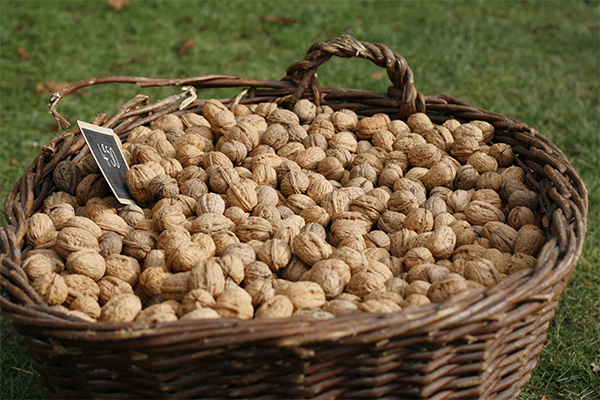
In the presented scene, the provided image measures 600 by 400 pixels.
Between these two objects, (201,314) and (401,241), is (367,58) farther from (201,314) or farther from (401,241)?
(201,314)

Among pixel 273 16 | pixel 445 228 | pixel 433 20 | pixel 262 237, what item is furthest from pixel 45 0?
pixel 445 228

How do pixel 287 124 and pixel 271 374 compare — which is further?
pixel 287 124

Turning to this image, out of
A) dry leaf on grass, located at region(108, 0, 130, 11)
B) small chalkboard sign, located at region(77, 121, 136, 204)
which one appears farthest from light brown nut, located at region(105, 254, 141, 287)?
dry leaf on grass, located at region(108, 0, 130, 11)

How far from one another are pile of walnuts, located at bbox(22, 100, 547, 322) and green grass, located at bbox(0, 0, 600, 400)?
68.9 inches

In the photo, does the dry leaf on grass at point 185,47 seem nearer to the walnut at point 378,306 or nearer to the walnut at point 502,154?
the walnut at point 502,154

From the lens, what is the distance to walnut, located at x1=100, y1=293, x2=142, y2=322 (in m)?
1.78

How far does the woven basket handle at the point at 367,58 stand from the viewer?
284 centimetres

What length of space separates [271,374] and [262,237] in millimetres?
822

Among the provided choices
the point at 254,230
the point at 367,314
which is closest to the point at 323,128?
the point at 254,230

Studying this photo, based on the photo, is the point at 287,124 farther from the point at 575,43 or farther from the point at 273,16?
the point at 575,43

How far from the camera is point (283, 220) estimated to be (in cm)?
232

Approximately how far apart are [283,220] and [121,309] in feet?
2.59

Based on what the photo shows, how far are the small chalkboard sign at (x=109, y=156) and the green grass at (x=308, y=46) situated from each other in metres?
1.75

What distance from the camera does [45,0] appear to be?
20.1 ft
